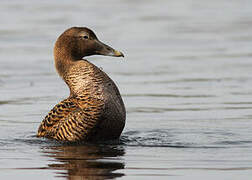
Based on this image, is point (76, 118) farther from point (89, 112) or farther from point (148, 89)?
point (148, 89)

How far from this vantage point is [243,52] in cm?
1725

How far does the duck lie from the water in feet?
0.60

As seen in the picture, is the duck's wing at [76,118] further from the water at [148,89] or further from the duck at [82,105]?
the water at [148,89]

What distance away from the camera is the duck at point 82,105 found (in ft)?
33.2

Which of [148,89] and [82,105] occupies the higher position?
[82,105]

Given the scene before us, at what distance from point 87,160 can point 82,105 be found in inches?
47.1

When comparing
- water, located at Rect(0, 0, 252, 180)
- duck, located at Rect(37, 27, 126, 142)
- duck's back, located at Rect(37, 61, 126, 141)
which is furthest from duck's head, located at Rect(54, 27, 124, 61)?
water, located at Rect(0, 0, 252, 180)

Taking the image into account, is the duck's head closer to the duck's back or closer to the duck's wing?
the duck's back

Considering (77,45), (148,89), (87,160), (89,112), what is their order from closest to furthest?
(87,160) → (89,112) → (77,45) → (148,89)

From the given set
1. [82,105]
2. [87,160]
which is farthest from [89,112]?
[87,160]

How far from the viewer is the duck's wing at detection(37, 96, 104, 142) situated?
33.1 feet

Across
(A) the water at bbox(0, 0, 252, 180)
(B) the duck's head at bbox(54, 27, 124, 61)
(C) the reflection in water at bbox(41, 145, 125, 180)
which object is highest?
(B) the duck's head at bbox(54, 27, 124, 61)

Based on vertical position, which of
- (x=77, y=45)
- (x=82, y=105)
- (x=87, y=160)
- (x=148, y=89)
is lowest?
(x=87, y=160)

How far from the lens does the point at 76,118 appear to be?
10.1 metres
